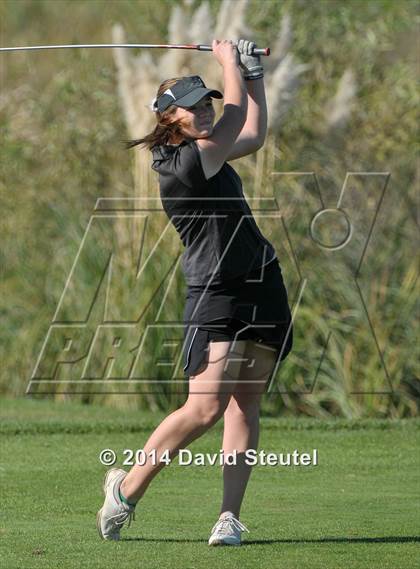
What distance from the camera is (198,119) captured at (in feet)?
16.7

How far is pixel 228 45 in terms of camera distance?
5266 mm

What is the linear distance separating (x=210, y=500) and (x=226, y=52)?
2281mm

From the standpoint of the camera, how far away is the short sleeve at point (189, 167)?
195 inches

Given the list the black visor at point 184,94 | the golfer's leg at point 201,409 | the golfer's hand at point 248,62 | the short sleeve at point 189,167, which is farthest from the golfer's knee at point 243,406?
the golfer's hand at point 248,62

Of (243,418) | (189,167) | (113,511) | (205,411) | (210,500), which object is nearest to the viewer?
(189,167)

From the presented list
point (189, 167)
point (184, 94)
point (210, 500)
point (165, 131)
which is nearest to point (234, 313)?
point (189, 167)

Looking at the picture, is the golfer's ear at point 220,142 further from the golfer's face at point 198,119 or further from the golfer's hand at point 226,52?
the golfer's hand at point 226,52

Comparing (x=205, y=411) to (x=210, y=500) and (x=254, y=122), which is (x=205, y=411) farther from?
(x=210, y=500)

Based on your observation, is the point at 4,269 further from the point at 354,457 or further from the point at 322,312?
the point at 354,457

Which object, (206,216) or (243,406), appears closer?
(206,216)

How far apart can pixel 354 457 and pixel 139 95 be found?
4311 mm

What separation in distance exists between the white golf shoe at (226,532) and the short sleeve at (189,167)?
1304 mm

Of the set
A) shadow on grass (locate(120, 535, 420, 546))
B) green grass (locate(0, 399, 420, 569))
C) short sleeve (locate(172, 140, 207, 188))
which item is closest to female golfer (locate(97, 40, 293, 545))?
short sleeve (locate(172, 140, 207, 188))

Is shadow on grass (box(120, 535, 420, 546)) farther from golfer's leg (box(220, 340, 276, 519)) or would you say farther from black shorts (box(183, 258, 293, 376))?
black shorts (box(183, 258, 293, 376))
